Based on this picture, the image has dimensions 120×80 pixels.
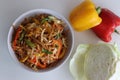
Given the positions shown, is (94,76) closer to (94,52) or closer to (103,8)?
(94,52)

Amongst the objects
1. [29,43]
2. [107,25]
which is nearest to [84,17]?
[107,25]

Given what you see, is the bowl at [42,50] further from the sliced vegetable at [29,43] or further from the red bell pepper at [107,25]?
the red bell pepper at [107,25]

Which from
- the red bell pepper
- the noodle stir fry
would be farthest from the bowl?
the red bell pepper

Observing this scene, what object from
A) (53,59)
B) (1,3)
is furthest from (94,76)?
(1,3)

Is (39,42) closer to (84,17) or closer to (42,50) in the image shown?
(42,50)

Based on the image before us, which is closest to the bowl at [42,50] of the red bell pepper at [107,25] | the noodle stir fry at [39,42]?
the noodle stir fry at [39,42]

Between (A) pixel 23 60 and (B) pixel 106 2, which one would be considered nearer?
(A) pixel 23 60
